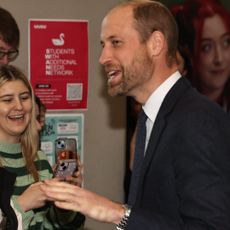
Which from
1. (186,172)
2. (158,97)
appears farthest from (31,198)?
(186,172)

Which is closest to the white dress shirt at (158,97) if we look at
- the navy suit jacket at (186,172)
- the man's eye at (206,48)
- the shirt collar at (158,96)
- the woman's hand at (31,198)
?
the shirt collar at (158,96)

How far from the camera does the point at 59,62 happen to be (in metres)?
2.58

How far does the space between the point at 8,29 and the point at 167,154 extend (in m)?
1.47

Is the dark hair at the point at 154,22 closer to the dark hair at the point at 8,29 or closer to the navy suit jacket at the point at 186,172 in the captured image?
the navy suit jacket at the point at 186,172

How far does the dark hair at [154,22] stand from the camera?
150cm

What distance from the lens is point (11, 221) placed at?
5.33ft

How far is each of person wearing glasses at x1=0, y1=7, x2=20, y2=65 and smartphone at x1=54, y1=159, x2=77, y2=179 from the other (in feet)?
2.73

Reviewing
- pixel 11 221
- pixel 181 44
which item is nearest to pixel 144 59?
pixel 11 221

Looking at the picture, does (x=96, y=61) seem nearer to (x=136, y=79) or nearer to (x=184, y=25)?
(x=184, y=25)

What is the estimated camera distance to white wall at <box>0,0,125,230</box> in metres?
2.51

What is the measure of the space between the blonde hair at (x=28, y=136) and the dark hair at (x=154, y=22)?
73 cm

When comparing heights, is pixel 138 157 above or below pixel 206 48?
below

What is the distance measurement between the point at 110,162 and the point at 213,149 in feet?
5.62

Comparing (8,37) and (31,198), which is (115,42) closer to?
(31,198)
